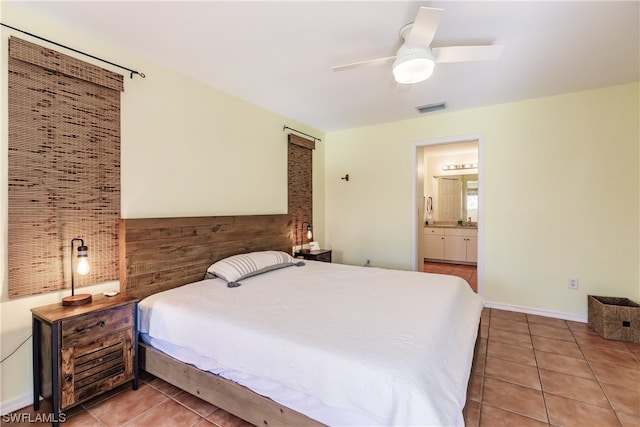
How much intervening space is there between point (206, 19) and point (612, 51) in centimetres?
307

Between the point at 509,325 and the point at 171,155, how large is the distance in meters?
3.77

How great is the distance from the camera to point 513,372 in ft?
7.28

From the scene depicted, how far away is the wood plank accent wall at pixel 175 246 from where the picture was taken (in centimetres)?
224

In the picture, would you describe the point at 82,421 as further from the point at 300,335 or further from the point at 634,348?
the point at 634,348

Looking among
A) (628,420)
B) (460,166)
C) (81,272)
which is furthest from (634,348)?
(460,166)

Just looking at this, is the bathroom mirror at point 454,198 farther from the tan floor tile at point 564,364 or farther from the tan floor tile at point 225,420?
the tan floor tile at point 225,420

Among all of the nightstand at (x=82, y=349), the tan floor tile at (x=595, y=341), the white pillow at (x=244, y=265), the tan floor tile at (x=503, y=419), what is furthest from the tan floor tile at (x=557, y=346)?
the nightstand at (x=82, y=349)

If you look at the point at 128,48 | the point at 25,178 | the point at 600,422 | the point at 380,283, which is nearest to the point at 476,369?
the point at 600,422

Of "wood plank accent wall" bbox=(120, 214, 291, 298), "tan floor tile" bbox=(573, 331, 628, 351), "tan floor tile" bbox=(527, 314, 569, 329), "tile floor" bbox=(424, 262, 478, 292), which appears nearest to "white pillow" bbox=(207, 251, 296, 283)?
"wood plank accent wall" bbox=(120, 214, 291, 298)

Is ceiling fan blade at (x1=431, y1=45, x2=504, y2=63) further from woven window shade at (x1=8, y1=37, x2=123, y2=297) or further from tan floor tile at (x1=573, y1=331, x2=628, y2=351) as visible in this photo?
tan floor tile at (x1=573, y1=331, x2=628, y2=351)

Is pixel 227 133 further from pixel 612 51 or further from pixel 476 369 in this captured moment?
pixel 612 51

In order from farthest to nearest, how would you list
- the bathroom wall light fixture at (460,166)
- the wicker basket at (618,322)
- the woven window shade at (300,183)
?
the bathroom wall light fixture at (460,166) < the woven window shade at (300,183) < the wicker basket at (618,322)

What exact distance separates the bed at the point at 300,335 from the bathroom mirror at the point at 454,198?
4.95 metres

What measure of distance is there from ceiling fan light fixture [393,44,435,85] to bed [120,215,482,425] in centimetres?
156
